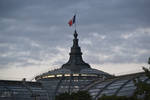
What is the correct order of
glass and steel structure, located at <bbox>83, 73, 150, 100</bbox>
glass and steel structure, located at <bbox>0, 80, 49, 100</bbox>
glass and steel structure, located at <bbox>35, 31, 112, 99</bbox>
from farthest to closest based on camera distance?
glass and steel structure, located at <bbox>35, 31, 112, 99</bbox> < glass and steel structure, located at <bbox>0, 80, 49, 100</bbox> < glass and steel structure, located at <bbox>83, 73, 150, 100</bbox>

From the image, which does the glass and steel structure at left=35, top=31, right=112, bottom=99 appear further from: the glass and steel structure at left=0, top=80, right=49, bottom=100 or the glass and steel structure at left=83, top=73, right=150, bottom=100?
the glass and steel structure at left=83, top=73, right=150, bottom=100

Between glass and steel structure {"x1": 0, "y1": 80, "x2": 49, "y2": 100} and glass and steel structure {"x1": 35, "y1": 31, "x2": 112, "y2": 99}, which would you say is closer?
glass and steel structure {"x1": 0, "y1": 80, "x2": 49, "y2": 100}

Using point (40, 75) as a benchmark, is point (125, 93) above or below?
below

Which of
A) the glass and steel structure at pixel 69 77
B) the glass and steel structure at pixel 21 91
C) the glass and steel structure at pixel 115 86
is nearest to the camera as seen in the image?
the glass and steel structure at pixel 115 86

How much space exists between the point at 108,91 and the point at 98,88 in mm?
6703

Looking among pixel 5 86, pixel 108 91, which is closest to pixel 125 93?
pixel 108 91

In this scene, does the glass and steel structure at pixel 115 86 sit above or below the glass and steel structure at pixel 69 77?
below

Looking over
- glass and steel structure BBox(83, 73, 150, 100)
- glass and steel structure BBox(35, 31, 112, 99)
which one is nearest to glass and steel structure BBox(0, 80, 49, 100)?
glass and steel structure BBox(35, 31, 112, 99)

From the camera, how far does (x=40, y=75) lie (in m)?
140

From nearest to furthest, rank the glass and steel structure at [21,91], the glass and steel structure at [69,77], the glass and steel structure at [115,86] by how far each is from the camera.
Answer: the glass and steel structure at [115,86] → the glass and steel structure at [21,91] → the glass and steel structure at [69,77]

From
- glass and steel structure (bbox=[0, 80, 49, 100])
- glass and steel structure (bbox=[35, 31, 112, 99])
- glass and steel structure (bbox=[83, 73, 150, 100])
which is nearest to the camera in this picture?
glass and steel structure (bbox=[83, 73, 150, 100])

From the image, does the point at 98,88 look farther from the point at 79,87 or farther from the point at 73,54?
the point at 73,54

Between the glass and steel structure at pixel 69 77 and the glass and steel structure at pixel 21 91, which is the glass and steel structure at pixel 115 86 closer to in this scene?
the glass and steel structure at pixel 69 77

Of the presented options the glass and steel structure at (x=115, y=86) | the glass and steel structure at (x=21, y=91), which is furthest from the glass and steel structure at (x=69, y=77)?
the glass and steel structure at (x=115, y=86)
